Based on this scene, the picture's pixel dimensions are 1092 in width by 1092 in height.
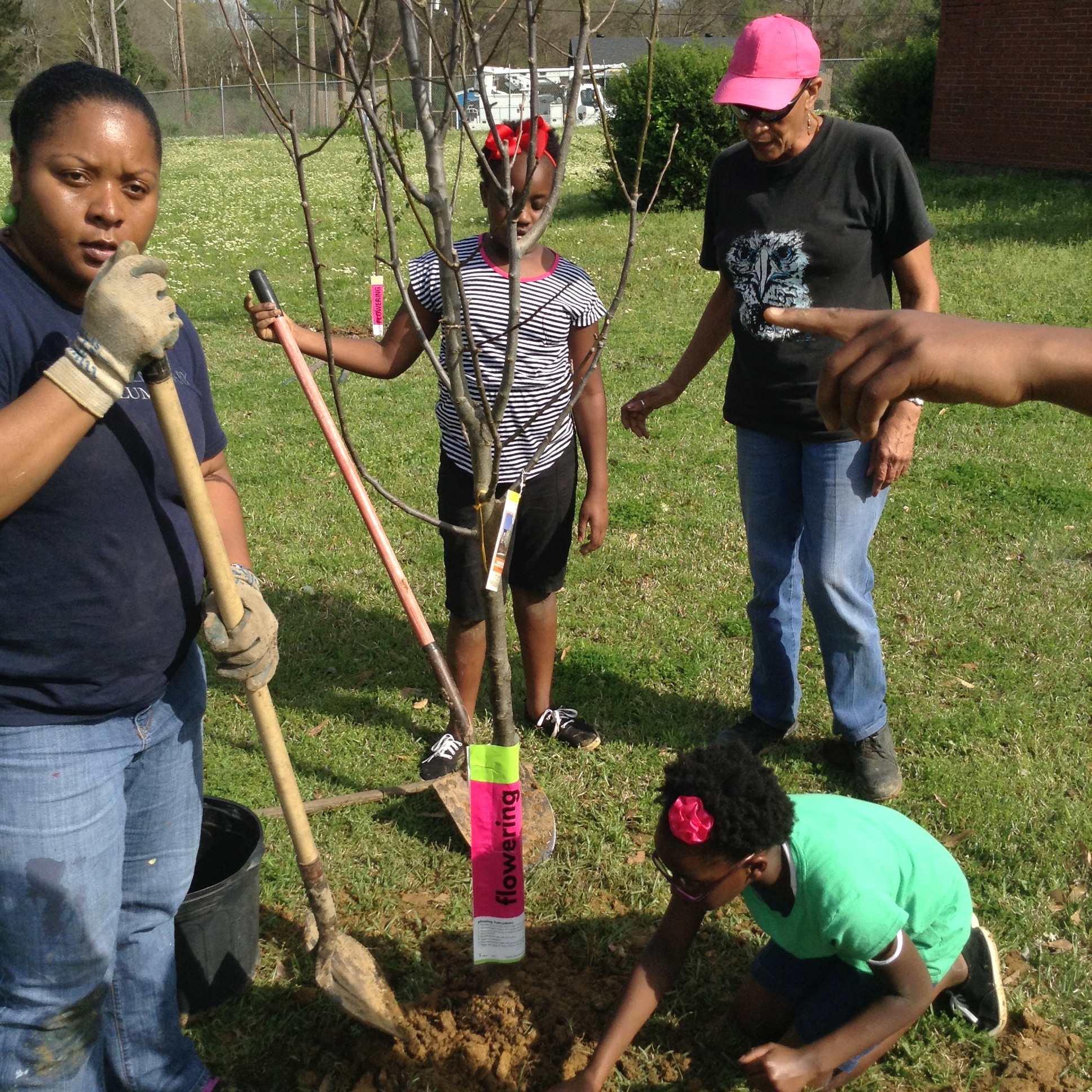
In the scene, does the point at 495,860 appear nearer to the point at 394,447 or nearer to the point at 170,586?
the point at 170,586

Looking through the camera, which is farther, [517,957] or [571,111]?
[517,957]

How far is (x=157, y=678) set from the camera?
2.12m

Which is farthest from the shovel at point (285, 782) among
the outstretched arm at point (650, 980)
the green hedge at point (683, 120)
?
the green hedge at point (683, 120)

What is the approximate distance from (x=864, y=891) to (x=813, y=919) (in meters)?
0.15

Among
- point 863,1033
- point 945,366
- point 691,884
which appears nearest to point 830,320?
point 945,366

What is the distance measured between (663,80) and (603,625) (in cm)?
1292

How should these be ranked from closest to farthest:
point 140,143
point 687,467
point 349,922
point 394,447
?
point 140,143 → point 349,922 → point 687,467 → point 394,447

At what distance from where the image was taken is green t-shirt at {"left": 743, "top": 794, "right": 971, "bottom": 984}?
2426 millimetres

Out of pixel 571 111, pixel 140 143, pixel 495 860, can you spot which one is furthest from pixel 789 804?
pixel 140 143

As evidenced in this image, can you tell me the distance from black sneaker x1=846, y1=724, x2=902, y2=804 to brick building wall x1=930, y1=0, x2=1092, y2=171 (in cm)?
1494

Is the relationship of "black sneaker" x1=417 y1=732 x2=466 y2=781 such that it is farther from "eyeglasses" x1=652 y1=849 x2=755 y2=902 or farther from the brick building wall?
the brick building wall

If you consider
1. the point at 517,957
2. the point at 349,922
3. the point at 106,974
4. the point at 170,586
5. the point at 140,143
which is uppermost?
the point at 140,143

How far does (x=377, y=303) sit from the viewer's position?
5.76 metres

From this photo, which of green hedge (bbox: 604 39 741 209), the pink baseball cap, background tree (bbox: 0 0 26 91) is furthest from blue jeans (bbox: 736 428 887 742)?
background tree (bbox: 0 0 26 91)
